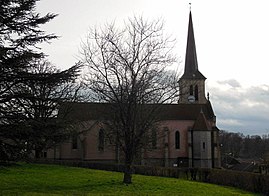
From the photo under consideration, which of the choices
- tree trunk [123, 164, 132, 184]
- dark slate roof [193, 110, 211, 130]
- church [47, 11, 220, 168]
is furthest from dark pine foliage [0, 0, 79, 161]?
dark slate roof [193, 110, 211, 130]

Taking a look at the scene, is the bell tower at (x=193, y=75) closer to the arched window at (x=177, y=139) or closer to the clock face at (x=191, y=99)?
the clock face at (x=191, y=99)

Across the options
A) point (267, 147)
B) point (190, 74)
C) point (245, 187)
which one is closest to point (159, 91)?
point (245, 187)

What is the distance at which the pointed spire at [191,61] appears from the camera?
224 ft

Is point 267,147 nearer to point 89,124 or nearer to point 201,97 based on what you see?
point 201,97

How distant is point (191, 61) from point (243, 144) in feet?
203

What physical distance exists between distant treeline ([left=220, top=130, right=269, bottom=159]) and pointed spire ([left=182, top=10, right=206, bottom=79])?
47.4 meters

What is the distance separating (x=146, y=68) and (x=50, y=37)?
37.8 ft

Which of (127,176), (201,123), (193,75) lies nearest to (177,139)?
(201,123)

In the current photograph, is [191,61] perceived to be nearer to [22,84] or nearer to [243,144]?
[22,84]

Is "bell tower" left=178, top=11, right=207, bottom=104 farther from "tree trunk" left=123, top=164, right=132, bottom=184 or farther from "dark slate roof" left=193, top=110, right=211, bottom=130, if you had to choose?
"tree trunk" left=123, top=164, right=132, bottom=184

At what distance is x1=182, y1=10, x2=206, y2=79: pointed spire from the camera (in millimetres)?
68188

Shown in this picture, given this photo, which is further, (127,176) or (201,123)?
(201,123)

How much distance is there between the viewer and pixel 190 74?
68.2m

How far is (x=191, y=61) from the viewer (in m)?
69.2
